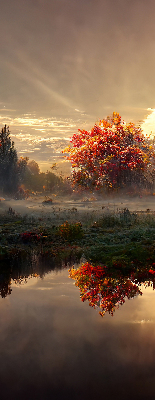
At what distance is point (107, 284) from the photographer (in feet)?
30.1

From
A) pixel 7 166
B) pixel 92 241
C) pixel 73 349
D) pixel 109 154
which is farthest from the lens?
pixel 7 166

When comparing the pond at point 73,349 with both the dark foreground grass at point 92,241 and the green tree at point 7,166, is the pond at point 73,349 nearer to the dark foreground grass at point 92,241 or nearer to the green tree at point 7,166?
the dark foreground grass at point 92,241

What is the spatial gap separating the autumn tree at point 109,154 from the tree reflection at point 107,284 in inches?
374

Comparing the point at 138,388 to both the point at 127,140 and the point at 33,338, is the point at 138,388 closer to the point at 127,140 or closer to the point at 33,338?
the point at 33,338

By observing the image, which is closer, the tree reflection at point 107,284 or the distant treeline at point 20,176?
the tree reflection at point 107,284

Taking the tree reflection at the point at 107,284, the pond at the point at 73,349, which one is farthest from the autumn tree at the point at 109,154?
the pond at the point at 73,349

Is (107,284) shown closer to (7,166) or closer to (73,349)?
(73,349)

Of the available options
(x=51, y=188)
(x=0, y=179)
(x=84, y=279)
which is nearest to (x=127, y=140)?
(x=84, y=279)

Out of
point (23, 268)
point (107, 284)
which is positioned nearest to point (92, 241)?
point (23, 268)

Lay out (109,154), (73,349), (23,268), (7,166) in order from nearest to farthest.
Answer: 1. (73,349)
2. (23,268)
3. (109,154)
4. (7,166)

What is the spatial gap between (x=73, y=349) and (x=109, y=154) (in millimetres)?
15466

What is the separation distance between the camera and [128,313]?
7027 mm

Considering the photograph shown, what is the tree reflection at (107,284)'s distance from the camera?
7801 millimetres

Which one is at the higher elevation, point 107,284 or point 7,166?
point 7,166
